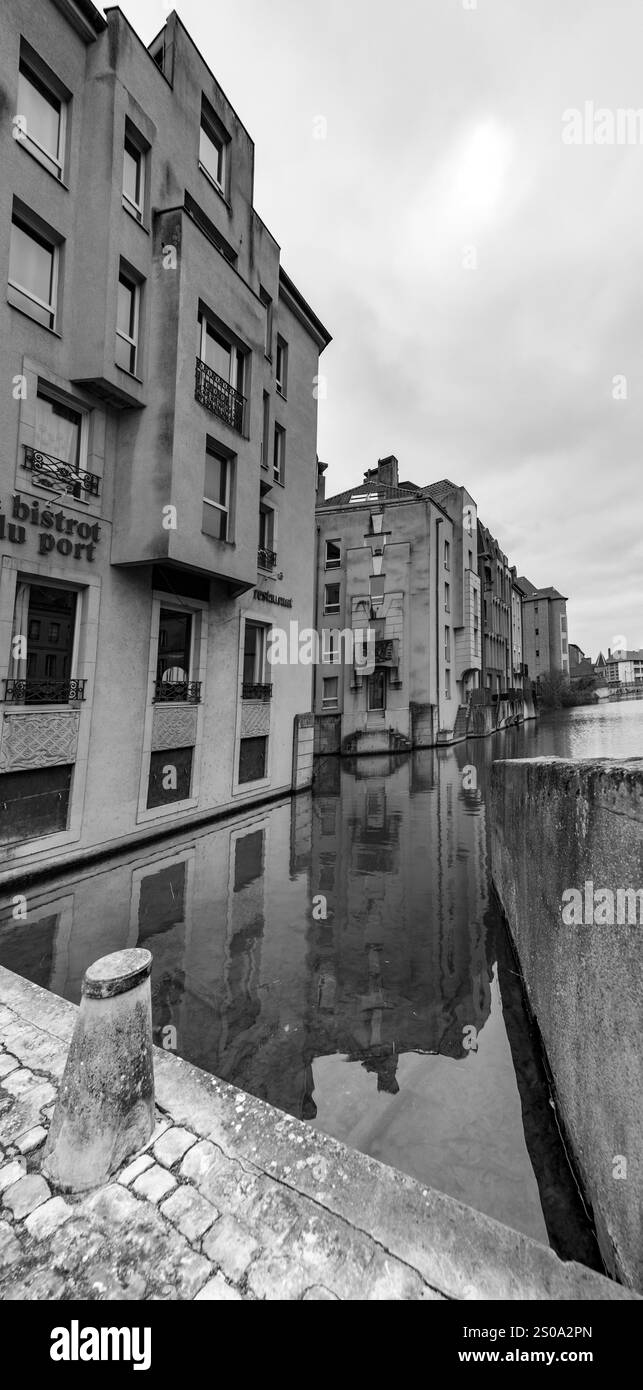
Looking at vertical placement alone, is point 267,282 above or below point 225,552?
above

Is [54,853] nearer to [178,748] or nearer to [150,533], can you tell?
[178,748]

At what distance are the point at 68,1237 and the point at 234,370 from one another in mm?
15749

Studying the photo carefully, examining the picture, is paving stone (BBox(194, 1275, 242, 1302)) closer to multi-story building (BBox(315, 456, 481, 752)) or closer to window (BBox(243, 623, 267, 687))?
window (BBox(243, 623, 267, 687))

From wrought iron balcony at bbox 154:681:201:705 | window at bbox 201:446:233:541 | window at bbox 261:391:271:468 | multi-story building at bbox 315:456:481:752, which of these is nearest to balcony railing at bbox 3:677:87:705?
wrought iron balcony at bbox 154:681:201:705

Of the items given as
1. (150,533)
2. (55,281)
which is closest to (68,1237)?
(150,533)

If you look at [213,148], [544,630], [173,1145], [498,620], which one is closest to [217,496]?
[213,148]

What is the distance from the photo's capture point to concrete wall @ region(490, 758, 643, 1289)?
99.9 inches

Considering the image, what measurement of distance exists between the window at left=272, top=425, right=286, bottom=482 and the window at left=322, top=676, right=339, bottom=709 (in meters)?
15.2

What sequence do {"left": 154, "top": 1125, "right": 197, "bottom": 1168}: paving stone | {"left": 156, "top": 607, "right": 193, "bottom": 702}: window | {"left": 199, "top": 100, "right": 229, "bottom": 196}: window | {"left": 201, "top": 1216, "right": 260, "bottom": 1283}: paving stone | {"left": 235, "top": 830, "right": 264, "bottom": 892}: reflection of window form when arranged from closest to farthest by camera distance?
{"left": 201, "top": 1216, "right": 260, "bottom": 1283}: paving stone → {"left": 154, "top": 1125, "right": 197, "bottom": 1168}: paving stone → {"left": 235, "top": 830, "right": 264, "bottom": 892}: reflection of window → {"left": 156, "top": 607, "right": 193, "bottom": 702}: window → {"left": 199, "top": 100, "right": 229, "bottom": 196}: window

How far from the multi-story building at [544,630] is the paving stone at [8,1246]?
9653 centimetres

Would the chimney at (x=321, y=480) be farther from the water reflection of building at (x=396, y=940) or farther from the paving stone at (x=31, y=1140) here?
the paving stone at (x=31, y=1140)

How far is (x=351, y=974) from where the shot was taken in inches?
239

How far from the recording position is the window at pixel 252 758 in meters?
15.2

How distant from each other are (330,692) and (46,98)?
981 inches
